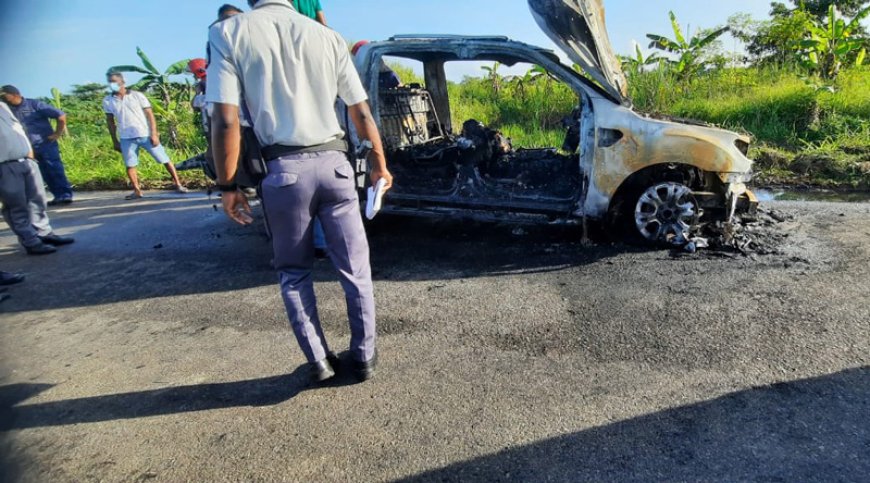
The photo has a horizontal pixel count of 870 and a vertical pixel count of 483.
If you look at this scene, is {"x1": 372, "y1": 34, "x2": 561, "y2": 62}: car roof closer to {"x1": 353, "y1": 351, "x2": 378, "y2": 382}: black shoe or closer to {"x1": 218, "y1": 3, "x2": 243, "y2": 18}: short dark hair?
{"x1": 218, "y1": 3, "x2": 243, "y2": 18}: short dark hair

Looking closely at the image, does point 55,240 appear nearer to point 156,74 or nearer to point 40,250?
point 40,250

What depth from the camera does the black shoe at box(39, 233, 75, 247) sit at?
5.72 m

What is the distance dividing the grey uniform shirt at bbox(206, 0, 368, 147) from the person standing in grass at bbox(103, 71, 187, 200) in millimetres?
6537

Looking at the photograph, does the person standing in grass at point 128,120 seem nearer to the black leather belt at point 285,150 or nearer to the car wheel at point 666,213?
the black leather belt at point 285,150

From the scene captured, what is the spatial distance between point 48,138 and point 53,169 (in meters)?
1.17

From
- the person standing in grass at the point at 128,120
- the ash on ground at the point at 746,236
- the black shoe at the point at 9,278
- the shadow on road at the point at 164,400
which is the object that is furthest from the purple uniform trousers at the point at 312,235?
the person standing in grass at the point at 128,120

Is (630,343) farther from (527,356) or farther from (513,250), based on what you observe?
(513,250)

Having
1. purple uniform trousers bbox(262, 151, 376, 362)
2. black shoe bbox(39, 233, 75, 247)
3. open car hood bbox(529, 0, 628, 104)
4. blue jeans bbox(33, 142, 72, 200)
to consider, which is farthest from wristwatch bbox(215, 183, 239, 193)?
blue jeans bbox(33, 142, 72, 200)

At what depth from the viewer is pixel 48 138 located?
7195mm

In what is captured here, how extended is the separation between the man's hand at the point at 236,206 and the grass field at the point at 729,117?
24.1 feet

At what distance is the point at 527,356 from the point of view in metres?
2.88

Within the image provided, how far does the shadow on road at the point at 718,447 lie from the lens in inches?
76.9

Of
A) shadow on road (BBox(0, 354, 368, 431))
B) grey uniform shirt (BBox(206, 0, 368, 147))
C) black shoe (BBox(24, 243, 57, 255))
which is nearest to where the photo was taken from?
grey uniform shirt (BBox(206, 0, 368, 147))

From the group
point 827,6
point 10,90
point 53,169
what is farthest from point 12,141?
point 827,6
